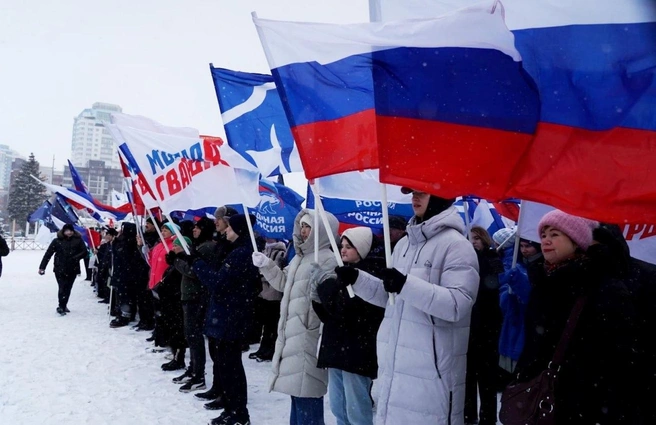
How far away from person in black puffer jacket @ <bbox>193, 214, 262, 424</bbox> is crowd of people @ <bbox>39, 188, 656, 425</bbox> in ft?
0.04

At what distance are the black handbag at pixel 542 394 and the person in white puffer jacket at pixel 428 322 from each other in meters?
0.47

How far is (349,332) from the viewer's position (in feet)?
12.0

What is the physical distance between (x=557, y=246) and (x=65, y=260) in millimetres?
11144

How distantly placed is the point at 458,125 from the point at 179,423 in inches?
152

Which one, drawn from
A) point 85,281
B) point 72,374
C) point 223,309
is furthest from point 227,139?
point 85,281

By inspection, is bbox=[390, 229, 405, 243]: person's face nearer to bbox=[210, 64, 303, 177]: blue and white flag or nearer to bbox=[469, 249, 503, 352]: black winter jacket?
bbox=[469, 249, 503, 352]: black winter jacket

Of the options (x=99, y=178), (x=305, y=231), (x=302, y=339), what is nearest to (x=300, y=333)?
(x=302, y=339)

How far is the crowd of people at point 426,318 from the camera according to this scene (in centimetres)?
220

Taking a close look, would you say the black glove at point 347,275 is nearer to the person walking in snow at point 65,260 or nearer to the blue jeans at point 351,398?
the blue jeans at point 351,398

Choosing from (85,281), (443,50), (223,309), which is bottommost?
(85,281)

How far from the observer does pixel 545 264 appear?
261 centimetres

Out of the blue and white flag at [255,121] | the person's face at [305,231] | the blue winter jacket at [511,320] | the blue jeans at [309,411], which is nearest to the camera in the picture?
the blue winter jacket at [511,320]

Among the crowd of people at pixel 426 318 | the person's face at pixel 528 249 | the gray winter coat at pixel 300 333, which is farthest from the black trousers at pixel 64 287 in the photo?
the person's face at pixel 528 249

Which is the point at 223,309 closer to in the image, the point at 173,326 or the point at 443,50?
the point at 173,326
